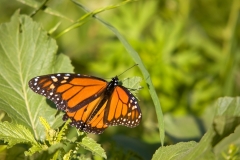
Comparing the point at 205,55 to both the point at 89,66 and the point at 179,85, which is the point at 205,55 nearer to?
the point at 179,85

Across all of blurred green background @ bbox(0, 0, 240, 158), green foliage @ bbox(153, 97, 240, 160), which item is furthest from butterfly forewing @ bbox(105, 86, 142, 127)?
blurred green background @ bbox(0, 0, 240, 158)

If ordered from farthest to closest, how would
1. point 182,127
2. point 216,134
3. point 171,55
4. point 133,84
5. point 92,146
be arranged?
point 171,55, point 182,127, point 133,84, point 92,146, point 216,134

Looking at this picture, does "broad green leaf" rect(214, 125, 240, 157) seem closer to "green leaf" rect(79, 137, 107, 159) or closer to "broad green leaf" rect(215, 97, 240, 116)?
"broad green leaf" rect(215, 97, 240, 116)

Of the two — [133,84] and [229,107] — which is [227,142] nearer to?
[229,107]

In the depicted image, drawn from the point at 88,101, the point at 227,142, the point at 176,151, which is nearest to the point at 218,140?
the point at 227,142

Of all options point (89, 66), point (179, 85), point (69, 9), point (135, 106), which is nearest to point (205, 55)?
point (179, 85)

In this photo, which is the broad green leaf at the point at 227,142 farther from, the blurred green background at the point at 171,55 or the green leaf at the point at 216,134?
the blurred green background at the point at 171,55
